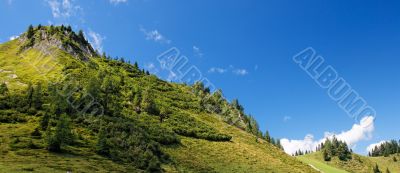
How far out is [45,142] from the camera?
2913 inches

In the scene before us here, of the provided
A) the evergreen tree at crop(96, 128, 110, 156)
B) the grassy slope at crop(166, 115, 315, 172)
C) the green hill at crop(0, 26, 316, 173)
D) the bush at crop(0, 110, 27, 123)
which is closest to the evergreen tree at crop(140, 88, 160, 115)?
the green hill at crop(0, 26, 316, 173)

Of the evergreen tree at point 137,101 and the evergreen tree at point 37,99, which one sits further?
the evergreen tree at point 137,101

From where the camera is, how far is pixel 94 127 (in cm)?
10231

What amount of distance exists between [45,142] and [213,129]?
9084 centimetres

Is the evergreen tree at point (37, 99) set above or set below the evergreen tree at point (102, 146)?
above

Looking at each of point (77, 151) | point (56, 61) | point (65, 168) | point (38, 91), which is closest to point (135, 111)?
point (38, 91)

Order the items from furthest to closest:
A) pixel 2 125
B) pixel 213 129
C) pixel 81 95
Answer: pixel 213 129 → pixel 81 95 → pixel 2 125

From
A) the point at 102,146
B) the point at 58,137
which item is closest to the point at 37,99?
the point at 102,146

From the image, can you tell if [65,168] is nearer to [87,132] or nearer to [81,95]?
[87,132]

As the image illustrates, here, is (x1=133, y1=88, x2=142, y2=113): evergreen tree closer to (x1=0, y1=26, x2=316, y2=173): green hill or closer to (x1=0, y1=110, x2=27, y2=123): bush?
(x1=0, y1=26, x2=316, y2=173): green hill

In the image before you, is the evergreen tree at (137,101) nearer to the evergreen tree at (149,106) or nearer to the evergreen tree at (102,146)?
the evergreen tree at (149,106)

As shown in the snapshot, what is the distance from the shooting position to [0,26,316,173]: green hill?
71625 mm

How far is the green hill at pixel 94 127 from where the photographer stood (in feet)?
235

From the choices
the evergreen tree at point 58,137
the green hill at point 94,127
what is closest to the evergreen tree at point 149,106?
the green hill at point 94,127
